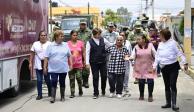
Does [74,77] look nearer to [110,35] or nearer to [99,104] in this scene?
[99,104]

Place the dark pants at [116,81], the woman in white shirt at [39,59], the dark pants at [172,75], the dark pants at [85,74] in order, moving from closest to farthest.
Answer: the dark pants at [172,75] < the woman in white shirt at [39,59] < the dark pants at [116,81] < the dark pants at [85,74]

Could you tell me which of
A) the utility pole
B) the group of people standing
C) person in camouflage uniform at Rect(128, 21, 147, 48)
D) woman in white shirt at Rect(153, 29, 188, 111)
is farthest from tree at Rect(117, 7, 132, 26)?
woman in white shirt at Rect(153, 29, 188, 111)

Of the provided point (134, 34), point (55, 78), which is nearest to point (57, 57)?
point (55, 78)

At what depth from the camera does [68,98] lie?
13.2 metres

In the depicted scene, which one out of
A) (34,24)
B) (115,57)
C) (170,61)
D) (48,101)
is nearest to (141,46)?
(115,57)

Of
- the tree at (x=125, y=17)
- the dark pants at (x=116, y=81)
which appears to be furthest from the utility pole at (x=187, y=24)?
the tree at (x=125, y=17)

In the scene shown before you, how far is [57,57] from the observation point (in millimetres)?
12539

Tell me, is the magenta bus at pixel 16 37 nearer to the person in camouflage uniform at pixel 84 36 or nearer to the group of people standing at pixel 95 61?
the group of people standing at pixel 95 61

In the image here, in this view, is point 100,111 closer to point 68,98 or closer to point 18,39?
point 68,98

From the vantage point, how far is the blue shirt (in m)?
12.5

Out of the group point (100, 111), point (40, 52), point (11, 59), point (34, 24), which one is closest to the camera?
point (100, 111)

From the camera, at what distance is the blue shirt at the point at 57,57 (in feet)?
41.1

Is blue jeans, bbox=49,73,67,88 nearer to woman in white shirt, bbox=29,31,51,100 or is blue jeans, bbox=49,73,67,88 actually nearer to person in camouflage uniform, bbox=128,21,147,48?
woman in white shirt, bbox=29,31,51,100

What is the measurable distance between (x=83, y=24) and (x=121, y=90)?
102 inches
